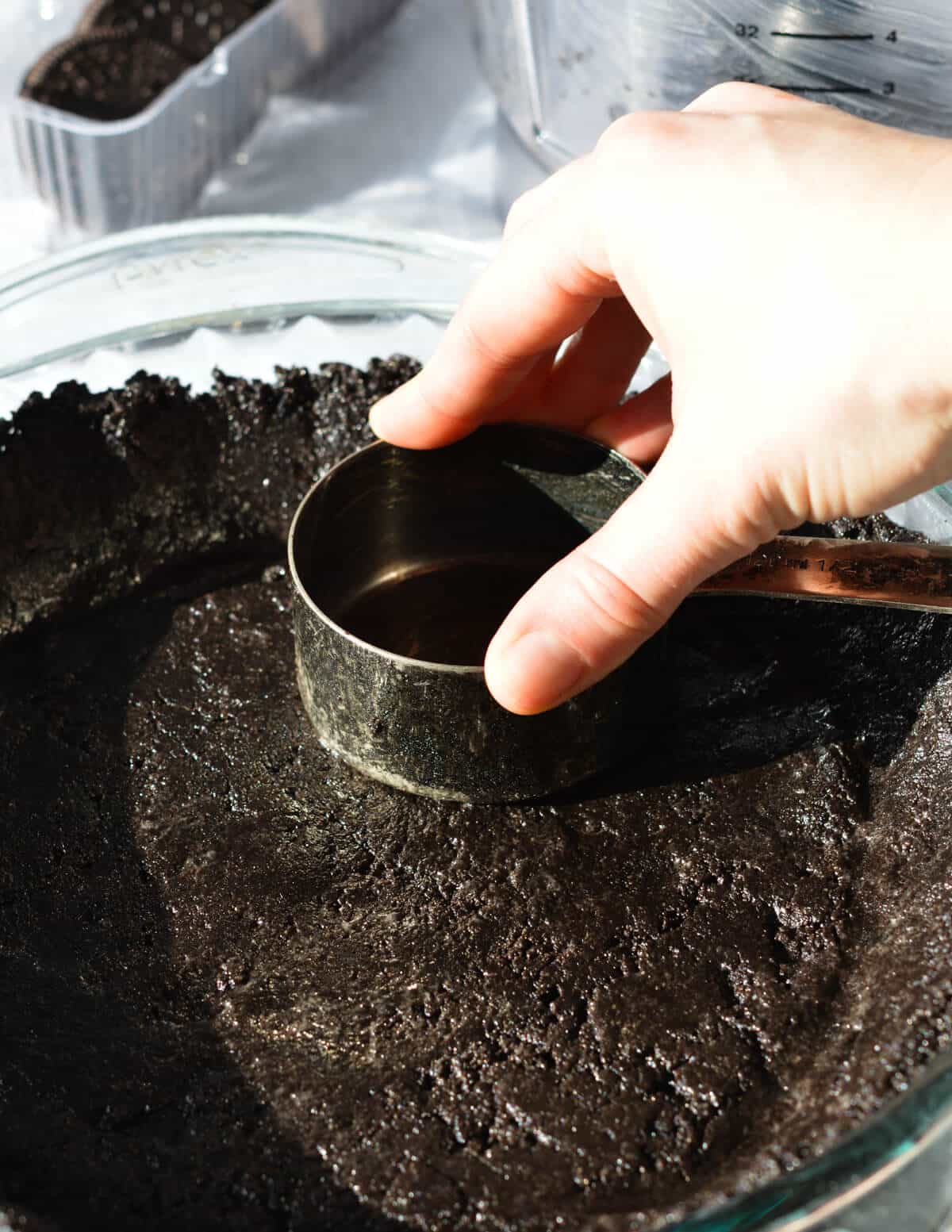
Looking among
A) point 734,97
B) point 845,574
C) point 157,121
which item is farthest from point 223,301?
point 845,574

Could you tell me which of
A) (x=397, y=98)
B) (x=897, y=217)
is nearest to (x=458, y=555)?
(x=897, y=217)

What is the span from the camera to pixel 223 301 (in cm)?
118

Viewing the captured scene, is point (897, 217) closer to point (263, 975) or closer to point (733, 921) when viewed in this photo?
point (733, 921)

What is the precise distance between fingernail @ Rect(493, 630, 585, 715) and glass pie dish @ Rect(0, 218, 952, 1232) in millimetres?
549

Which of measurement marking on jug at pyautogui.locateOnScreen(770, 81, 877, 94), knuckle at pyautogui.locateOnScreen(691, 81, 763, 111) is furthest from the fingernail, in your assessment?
measurement marking on jug at pyautogui.locateOnScreen(770, 81, 877, 94)

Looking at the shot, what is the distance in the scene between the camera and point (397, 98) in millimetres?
1701

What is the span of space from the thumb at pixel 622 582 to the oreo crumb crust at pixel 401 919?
167 millimetres

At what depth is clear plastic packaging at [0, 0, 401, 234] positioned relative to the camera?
1.33 meters

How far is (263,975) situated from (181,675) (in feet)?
0.87

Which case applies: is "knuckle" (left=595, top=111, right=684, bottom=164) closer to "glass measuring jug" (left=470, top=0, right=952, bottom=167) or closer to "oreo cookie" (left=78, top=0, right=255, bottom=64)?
"glass measuring jug" (left=470, top=0, right=952, bottom=167)

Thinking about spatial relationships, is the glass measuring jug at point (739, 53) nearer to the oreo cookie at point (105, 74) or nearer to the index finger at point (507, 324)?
the index finger at point (507, 324)

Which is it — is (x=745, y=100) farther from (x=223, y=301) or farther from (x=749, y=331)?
(x=223, y=301)

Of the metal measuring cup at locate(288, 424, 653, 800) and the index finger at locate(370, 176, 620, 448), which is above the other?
the index finger at locate(370, 176, 620, 448)

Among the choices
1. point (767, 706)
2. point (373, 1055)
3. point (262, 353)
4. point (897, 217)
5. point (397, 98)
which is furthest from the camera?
point (397, 98)
